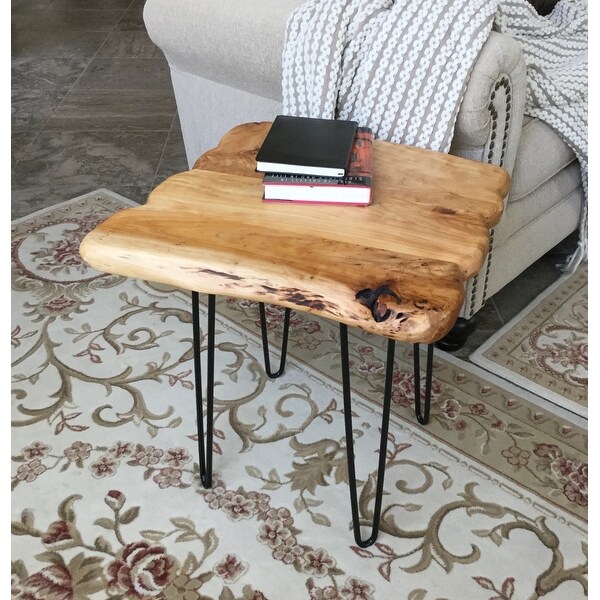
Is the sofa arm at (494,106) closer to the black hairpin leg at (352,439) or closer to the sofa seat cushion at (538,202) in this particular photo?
the sofa seat cushion at (538,202)

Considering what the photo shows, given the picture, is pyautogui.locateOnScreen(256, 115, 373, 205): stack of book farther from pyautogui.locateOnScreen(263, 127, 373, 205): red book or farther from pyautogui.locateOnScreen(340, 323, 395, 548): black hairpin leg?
pyautogui.locateOnScreen(340, 323, 395, 548): black hairpin leg

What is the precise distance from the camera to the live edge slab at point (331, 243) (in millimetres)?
818

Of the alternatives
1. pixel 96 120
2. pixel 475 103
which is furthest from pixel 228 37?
pixel 96 120

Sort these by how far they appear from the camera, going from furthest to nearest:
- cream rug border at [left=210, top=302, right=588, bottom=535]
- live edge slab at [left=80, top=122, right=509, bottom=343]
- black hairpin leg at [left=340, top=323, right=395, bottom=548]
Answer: cream rug border at [left=210, top=302, right=588, bottom=535] → black hairpin leg at [left=340, top=323, right=395, bottom=548] → live edge slab at [left=80, top=122, right=509, bottom=343]

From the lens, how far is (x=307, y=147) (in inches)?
42.3

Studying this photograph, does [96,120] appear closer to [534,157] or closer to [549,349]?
[534,157]

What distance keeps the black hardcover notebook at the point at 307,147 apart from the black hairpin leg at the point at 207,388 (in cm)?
23

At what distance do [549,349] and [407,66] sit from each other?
727 millimetres

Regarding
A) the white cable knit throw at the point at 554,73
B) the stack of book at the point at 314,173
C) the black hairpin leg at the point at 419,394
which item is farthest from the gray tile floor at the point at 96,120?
the stack of book at the point at 314,173

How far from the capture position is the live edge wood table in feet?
2.69

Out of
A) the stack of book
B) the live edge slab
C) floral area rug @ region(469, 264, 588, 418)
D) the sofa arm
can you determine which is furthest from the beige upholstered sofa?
the stack of book

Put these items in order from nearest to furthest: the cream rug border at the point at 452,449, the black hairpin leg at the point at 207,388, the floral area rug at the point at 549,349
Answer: the black hairpin leg at the point at 207,388 < the cream rug border at the point at 452,449 < the floral area rug at the point at 549,349

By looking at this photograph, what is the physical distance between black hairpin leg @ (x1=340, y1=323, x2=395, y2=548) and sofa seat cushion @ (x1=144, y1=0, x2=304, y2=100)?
87 cm

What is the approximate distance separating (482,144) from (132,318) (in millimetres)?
940
